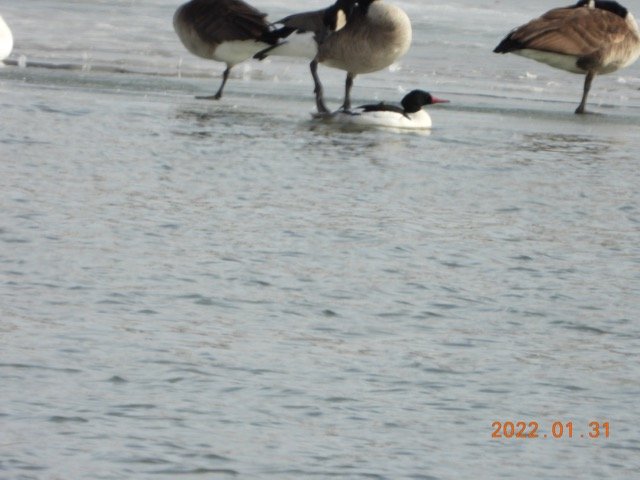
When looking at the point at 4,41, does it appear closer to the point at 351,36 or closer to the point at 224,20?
the point at 224,20

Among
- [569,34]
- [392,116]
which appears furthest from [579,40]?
[392,116]

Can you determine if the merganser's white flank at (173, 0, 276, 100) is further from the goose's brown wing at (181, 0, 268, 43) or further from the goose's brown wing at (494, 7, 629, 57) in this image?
the goose's brown wing at (494, 7, 629, 57)

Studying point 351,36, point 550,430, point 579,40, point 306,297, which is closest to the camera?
point 550,430

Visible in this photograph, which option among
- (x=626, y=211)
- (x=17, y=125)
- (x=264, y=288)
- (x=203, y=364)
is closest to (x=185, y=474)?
(x=203, y=364)

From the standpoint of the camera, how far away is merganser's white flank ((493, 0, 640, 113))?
15.4m

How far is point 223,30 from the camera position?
1458 cm

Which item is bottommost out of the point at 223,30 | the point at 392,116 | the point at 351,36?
the point at 392,116

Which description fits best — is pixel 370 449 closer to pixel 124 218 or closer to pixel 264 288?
pixel 264 288

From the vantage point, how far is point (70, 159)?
9.15 m

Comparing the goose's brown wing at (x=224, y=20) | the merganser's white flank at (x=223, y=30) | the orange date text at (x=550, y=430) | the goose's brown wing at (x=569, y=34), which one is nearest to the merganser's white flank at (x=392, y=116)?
the merganser's white flank at (x=223, y=30)

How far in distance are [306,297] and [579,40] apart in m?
10.2

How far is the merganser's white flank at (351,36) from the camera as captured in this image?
541 inches

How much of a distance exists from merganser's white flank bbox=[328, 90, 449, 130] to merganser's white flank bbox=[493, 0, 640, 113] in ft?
10.4

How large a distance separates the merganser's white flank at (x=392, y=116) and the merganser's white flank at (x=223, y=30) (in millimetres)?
1930
